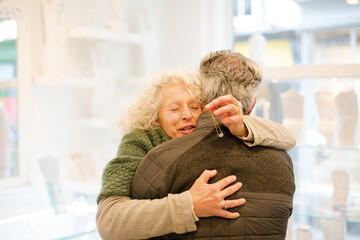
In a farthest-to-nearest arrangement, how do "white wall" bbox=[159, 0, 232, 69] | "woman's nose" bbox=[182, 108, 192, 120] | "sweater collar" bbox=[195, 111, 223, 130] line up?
"white wall" bbox=[159, 0, 232, 69] < "woman's nose" bbox=[182, 108, 192, 120] < "sweater collar" bbox=[195, 111, 223, 130]

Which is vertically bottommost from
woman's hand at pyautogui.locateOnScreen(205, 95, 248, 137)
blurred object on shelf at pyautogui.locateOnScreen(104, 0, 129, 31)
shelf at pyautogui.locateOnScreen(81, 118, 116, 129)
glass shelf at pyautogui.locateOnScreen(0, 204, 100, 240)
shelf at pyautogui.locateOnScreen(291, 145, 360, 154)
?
glass shelf at pyautogui.locateOnScreen(0, 204, 100, 240)

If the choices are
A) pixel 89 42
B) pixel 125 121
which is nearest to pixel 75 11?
pixel 89 42

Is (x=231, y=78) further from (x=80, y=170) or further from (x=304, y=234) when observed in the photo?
(x=80, y=170)

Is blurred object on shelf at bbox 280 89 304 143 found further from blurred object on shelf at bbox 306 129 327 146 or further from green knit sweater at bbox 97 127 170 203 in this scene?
green knit sweater at bbox 97 127 170 203

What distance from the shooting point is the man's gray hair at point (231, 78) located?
4.49ft

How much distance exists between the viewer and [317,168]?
2691 mm

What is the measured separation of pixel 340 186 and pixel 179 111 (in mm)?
1382

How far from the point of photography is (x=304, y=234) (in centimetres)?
254

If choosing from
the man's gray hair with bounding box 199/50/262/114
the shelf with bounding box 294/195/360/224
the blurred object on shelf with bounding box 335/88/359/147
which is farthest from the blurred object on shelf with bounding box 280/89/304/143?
the man's gray hair with bounding box 199/50/262/114

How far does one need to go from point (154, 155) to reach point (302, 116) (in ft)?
5.16

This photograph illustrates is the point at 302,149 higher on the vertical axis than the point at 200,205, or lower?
lower

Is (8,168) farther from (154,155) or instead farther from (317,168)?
(317,168)

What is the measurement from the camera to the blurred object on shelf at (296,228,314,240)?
254cm

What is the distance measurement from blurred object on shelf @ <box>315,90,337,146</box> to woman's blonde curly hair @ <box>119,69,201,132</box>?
1208mm
